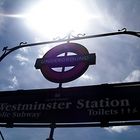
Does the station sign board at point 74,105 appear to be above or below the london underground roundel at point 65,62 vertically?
below

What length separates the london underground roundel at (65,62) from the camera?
964 cm

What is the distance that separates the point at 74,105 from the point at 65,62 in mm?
2263

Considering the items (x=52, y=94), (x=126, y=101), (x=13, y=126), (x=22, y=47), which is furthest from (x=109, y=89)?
(x=22, y=47)

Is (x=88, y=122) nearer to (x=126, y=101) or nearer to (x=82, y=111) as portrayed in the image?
(x=82, y=111)

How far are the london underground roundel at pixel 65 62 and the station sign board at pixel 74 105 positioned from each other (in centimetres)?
81

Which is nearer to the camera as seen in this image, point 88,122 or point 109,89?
point 88,122

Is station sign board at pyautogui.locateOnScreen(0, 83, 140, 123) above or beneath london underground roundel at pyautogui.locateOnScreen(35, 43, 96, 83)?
beneath

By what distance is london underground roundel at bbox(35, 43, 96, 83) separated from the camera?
9.64 meters

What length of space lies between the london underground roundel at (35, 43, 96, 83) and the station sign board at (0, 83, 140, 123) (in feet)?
2.66

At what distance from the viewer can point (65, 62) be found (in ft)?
33.1

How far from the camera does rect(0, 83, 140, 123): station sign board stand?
777cm

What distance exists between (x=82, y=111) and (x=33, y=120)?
1725mm

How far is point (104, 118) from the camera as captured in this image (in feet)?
25.5

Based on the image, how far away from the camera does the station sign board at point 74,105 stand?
7.77 m
